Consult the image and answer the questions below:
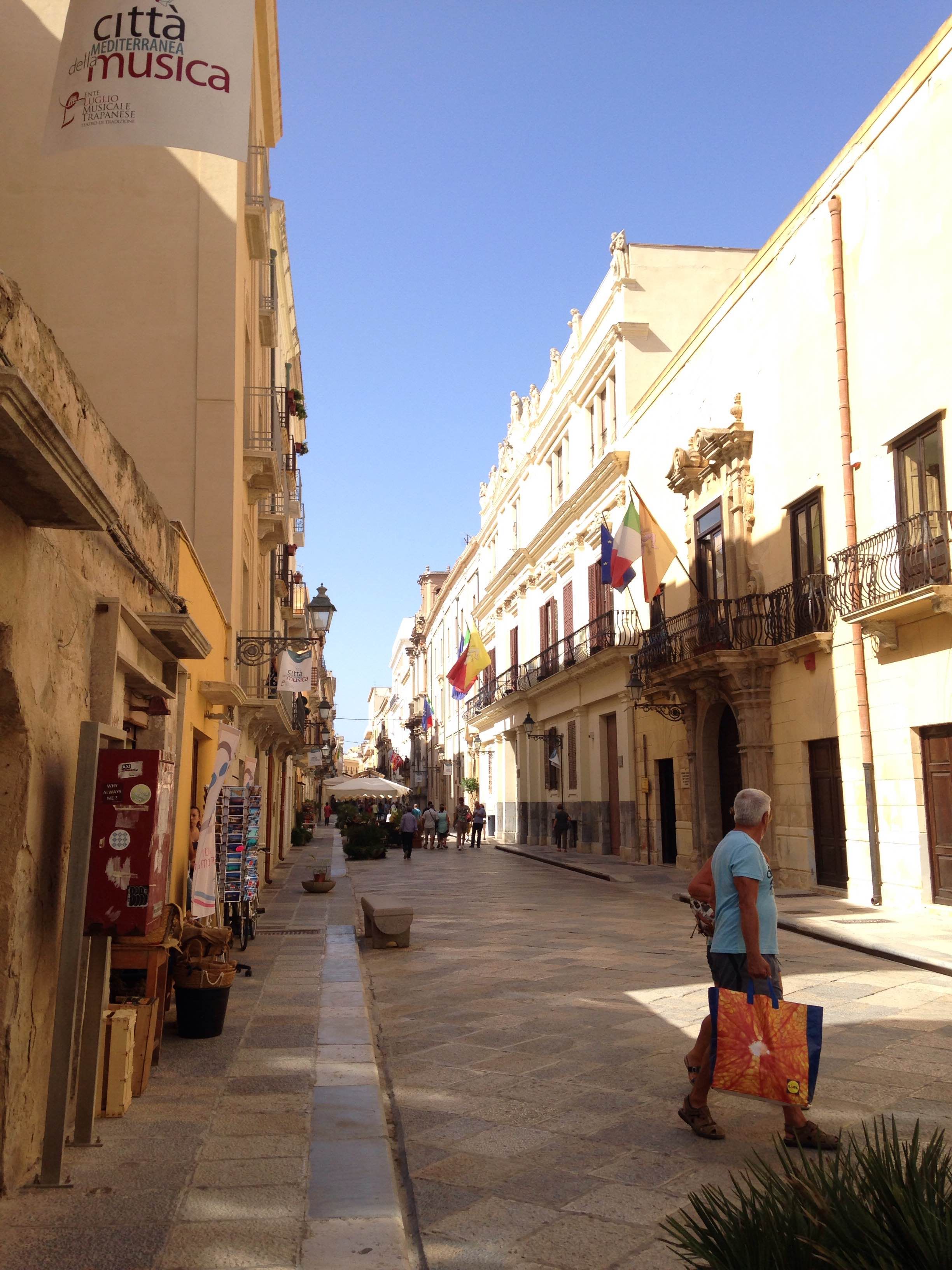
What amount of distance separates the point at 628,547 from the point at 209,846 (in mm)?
12199

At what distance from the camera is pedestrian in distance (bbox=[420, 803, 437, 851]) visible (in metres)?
35.1

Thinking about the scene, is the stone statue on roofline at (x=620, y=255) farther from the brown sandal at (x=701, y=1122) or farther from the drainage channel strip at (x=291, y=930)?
the brown sandal at (x=701, y=1122)

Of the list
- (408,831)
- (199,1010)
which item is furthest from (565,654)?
(199,1010)

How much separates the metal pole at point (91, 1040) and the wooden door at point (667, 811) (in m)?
18.7

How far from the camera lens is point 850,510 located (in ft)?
49.2

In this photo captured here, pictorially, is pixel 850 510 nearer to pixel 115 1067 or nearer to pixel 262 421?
pixel 262 421

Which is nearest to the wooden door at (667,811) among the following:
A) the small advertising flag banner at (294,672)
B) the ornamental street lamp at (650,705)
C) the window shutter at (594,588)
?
the ornamental street lamp at (650,705)

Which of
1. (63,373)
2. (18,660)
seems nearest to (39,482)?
(18,660)

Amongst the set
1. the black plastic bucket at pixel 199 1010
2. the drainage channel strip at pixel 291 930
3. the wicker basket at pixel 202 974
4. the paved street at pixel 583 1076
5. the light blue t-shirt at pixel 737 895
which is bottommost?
the paved street at pixel 583 1076

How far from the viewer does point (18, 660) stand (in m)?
4.20

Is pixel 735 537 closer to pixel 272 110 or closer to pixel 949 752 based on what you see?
pixel 949 752

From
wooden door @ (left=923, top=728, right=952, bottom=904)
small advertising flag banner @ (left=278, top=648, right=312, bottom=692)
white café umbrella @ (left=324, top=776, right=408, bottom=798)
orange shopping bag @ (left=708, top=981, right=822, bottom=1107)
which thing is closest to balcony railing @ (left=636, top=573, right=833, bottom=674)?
wooden door @ (left=923, top=728, right=952, bottom=904)

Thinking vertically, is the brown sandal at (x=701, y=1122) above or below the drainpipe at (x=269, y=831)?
below

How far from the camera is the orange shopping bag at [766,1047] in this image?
4555mm
